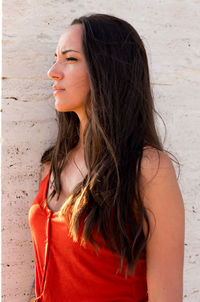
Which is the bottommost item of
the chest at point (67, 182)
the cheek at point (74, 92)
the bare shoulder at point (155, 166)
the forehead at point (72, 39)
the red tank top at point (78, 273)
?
the red tank top at point (78, 273)

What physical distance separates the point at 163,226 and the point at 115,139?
372 millimetres

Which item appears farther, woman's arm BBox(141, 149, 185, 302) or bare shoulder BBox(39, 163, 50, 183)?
bare shoulder BBox(39, 163, 50, 183)

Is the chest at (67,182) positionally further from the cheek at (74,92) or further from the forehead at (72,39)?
the forehead at (72,39)

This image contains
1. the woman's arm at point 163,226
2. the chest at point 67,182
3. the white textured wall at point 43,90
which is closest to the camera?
the woman's arm at point 163,226

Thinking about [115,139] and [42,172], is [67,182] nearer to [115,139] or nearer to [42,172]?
[42,172]

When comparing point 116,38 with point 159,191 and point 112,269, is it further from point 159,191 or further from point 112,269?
point 112,269

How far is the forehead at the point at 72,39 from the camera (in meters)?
1.63

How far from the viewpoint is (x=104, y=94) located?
61.7 inches

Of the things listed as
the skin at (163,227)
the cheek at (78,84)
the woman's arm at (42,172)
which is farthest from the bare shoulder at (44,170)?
the skin at (163,227)

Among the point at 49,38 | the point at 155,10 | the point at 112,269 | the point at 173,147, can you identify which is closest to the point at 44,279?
the point at 112,269

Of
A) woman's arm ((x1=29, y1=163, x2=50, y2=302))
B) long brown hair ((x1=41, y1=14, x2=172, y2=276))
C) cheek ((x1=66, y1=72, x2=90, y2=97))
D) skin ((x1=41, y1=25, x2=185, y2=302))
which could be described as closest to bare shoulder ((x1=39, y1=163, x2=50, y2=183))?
woman's arm ((x1=29, y1=163, x2=50, y2=302))

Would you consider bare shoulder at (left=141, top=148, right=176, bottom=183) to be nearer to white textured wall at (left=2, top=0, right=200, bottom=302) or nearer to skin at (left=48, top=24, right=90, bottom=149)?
skin at (left=48, top=24, right=90, bottom=149)

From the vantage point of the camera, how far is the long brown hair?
150 centimetres

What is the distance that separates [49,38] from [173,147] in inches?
32.2
